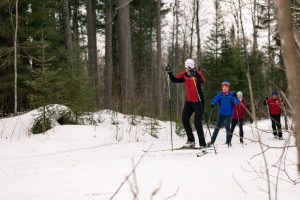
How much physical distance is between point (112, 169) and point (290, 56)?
16.0 feet

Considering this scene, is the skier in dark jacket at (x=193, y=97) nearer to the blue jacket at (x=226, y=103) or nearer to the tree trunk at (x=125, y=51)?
the blue jacket at (x=226, y=103)

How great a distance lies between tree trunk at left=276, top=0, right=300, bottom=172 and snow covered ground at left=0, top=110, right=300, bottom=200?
20.5 inches

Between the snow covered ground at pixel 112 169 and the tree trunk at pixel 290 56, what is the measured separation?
52 cm

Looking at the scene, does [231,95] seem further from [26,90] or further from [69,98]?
[26,90]

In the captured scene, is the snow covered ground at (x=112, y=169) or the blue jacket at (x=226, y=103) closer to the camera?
the snow covered ground at (x=112, y=169)

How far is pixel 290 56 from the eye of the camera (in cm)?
116

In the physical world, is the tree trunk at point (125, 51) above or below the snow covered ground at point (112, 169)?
above

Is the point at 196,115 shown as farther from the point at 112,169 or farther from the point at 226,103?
the point at 112,169

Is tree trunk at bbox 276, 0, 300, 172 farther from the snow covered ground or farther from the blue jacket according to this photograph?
the blue jacket

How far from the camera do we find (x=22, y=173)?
19.3 feet

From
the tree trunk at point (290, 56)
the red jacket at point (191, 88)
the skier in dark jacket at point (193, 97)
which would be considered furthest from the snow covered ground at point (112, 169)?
the red jacket at point (191, 88)

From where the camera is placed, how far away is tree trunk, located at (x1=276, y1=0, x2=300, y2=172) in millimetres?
1137

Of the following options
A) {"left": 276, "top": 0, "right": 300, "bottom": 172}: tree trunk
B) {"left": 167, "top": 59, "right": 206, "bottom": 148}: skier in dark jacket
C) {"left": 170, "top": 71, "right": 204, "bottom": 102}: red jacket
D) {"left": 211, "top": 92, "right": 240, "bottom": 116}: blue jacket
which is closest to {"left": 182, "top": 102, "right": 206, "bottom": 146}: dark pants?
{"left": 167, "top": 59, "right": 206, "bottom": 148}: skier in dark jacket

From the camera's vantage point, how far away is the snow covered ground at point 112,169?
394 cm
